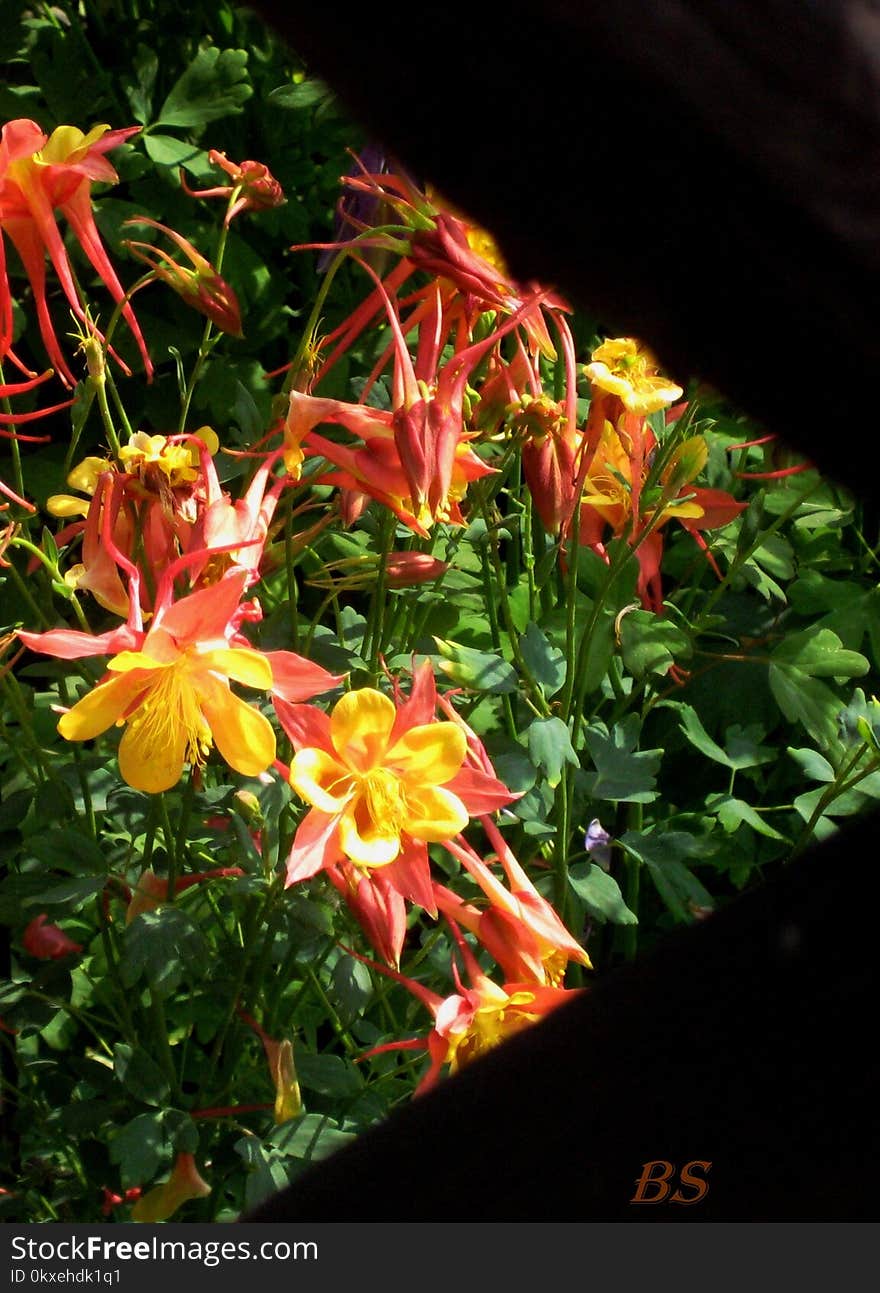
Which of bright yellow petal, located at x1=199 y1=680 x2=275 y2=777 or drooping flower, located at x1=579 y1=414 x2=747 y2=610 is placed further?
drooping flower, located at x1=579 y1=414 x2=747 y2=610

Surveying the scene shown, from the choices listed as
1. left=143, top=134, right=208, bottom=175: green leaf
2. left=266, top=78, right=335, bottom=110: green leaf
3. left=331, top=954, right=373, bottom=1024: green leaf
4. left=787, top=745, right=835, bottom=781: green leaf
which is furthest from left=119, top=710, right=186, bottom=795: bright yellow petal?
left=143, top=134, right=208, bottom=175: green leaf

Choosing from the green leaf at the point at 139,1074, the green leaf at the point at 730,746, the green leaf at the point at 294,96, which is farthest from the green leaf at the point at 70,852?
the green leaf at the point at 294,96

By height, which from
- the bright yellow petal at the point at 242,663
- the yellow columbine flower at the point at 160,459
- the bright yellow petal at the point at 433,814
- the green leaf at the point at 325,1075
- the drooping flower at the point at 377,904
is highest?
the yellow columbine flower at the point at 160,459

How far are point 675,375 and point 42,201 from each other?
93cm

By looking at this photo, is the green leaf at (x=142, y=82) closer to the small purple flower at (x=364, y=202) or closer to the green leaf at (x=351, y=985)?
the small purple flower at (x=364, y=202)

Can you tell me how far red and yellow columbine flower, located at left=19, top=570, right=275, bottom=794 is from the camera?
85 centimetres

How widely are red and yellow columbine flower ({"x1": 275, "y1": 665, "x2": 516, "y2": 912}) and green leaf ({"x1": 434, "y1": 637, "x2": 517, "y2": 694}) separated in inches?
5.8

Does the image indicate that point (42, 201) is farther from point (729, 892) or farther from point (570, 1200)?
point (729, 892)

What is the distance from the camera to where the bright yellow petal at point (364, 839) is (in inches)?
33.9

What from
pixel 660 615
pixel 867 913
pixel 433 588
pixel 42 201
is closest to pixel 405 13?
pixel 867 913

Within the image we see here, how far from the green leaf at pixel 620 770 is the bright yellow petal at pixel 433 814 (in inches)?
10.4

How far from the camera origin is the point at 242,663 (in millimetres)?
850

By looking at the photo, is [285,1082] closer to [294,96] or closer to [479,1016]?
[479,1016]

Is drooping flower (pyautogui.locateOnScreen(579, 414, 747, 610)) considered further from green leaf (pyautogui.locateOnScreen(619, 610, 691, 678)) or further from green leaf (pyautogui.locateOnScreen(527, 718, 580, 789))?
green leaf (pyautogui.locateOnScreen(527, 718, 580, 789))
